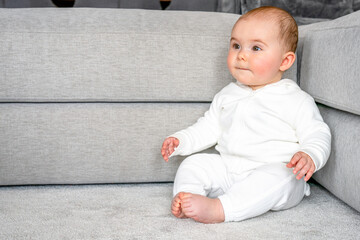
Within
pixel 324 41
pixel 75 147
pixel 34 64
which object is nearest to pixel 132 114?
pixel 75 147

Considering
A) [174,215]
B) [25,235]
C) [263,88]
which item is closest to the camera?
[25,235]

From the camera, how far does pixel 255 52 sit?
105 centimetres

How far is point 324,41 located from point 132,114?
566mm

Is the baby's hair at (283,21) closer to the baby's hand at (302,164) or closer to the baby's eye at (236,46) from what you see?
the baby's eye at (236,46)

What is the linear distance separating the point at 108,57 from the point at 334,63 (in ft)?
2.00

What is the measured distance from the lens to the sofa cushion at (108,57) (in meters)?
1.11

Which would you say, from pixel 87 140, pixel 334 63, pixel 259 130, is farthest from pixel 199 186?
pixel 334 63

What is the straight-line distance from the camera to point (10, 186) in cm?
118

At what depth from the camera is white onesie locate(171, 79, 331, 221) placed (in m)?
0.95

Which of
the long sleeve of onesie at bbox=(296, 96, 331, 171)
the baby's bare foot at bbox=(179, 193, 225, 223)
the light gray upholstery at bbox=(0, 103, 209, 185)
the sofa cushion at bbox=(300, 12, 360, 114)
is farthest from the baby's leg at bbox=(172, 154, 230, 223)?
the sofa cushion at bbox=(300, 12, 360, 114)

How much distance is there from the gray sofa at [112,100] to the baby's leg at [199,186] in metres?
0.08

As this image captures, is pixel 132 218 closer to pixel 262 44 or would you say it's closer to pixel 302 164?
pixel 302 164

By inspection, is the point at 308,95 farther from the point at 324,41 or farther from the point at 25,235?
the point at 25,235

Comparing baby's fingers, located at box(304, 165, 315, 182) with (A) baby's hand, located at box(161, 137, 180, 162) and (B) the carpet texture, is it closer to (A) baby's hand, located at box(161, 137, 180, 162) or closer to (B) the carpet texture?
(B) the carpet texture
